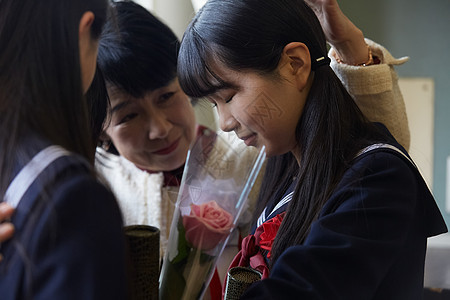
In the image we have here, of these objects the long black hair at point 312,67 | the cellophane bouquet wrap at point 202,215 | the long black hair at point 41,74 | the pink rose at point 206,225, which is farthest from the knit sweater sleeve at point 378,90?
the long black hair at point 41,74

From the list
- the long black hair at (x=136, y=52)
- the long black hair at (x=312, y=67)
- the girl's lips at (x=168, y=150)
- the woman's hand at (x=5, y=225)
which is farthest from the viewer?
the girl's lips at (x=168, y=150)

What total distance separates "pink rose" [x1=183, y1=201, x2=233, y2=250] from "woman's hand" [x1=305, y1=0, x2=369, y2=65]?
0.43 metres

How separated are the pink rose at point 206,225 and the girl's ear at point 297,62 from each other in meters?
0.28

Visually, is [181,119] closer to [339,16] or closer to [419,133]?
[339,16]

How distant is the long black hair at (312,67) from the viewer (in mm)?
833

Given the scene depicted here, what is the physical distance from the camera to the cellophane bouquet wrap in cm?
89

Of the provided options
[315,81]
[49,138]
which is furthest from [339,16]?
[49,138]

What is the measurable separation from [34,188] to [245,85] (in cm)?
44

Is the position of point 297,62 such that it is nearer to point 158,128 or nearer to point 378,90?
point 378,90

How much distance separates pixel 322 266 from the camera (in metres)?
0.70

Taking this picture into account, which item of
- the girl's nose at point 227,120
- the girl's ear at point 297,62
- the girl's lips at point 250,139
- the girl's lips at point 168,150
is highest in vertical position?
the girl's ear at point 297,62

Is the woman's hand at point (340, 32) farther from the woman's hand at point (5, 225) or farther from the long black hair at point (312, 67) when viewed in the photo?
the woman's hand at point (5, 225)

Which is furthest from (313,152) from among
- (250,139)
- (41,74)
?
(41,74)

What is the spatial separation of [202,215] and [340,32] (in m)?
0.48
